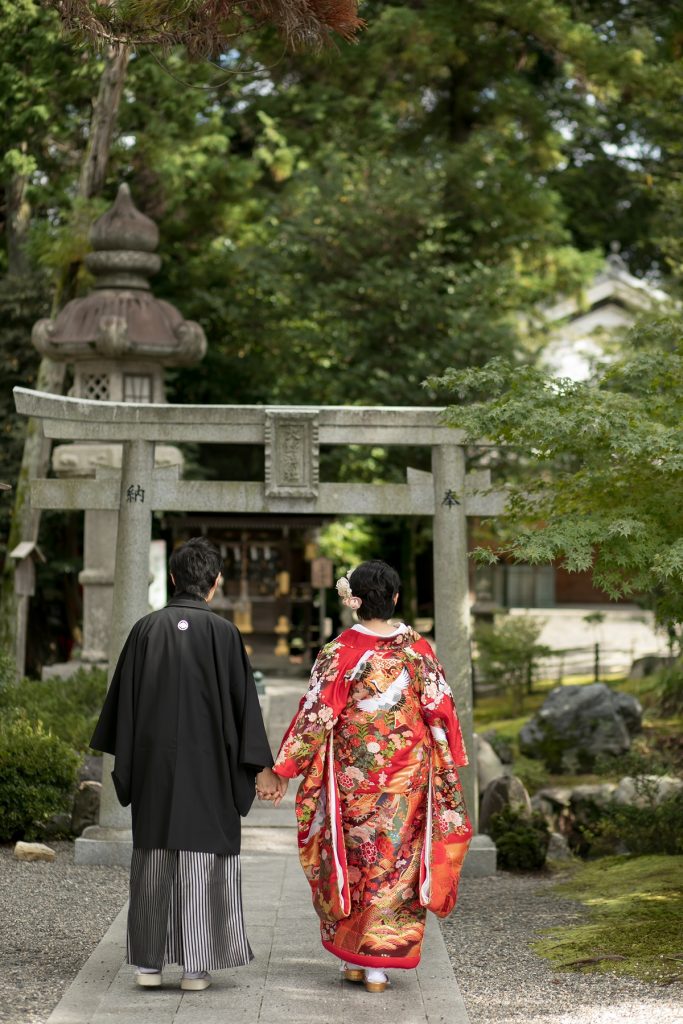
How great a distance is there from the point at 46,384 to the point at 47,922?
28.4 feet

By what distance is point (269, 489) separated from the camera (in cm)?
816

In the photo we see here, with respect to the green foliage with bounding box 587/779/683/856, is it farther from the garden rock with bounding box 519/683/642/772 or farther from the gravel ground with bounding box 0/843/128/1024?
the garden rock with bounding box 519/683/642/772

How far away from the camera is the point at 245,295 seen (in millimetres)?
18281

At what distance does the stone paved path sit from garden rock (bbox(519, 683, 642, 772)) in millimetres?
7414

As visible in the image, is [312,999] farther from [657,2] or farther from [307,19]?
[657,2]

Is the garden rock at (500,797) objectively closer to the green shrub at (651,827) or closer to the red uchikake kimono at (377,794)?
the green shrub at (651,827)

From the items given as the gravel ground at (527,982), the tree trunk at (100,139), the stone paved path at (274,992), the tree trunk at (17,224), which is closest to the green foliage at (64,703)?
the stone paved path at (274,992)

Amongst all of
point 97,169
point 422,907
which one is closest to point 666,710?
point 97,169

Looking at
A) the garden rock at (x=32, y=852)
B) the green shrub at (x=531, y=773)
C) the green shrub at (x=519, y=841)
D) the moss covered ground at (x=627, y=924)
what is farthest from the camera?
the green shrub at (x=531, y=773)

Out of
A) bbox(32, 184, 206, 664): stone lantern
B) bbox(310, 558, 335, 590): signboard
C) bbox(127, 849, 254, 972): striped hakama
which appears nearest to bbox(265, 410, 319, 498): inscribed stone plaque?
bbox(127, 849, 254, 972): striped hakama

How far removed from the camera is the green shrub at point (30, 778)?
336 inches

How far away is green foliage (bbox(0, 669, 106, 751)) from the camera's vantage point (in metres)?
10.1

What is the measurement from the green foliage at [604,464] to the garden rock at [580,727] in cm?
694

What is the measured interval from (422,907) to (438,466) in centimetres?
366
